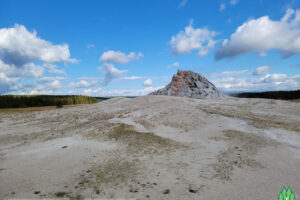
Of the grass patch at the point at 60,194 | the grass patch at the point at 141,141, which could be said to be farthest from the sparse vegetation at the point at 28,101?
the grass patch at the point at 60,194

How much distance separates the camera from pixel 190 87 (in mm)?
35688

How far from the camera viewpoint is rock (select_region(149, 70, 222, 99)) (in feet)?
113

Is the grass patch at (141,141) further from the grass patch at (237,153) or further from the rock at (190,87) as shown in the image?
the rock at (190,87)

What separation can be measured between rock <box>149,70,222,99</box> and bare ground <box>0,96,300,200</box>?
60.3 feet

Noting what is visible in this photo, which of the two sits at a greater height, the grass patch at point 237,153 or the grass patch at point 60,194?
the grass patch at point 237,153

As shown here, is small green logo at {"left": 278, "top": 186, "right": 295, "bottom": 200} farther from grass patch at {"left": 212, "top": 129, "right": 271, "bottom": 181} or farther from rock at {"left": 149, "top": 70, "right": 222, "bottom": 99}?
rock at {"left": 149, "top": 70, "right": 222, "bottom": 99}

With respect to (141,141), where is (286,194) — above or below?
below

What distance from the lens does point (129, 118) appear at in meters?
18.6

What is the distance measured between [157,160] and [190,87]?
96.5 ft

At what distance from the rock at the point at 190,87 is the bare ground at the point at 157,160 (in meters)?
18.4

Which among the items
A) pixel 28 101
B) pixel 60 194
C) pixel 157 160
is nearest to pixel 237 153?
pixel 157 160

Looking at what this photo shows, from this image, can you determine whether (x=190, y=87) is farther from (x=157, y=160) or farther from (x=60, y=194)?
(x=60, y=194)

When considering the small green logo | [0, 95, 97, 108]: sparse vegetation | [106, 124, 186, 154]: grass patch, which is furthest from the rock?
[0, 95, 97, 108]: sparse vegetation

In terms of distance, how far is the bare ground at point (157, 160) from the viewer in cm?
581
